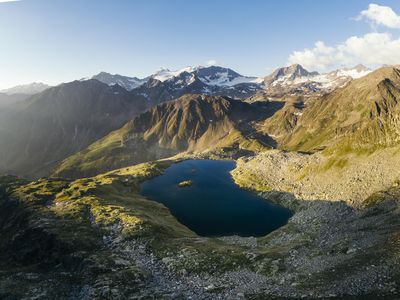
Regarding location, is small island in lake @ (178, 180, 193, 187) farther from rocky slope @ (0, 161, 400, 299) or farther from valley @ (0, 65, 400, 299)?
rocky slope @ (0, 161, 400, 299)

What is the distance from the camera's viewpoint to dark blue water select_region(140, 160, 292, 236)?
11138cm

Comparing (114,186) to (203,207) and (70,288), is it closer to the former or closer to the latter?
(203,207)

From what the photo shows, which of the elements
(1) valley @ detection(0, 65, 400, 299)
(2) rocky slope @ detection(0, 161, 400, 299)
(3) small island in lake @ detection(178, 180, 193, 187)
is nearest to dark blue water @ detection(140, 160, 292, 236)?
(1) valley @ detection(0, 65, 400, 299)

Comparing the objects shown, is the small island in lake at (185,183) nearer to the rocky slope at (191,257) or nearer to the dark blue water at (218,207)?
the dark blue water at (218,207)

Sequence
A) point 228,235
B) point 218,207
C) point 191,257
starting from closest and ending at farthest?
point 191,257
point 228,235
point 218,207

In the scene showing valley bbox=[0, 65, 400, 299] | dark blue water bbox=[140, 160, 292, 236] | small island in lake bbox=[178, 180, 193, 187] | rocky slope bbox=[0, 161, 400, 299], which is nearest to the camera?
rocky slope bbox=[0, 161, 400, 299]

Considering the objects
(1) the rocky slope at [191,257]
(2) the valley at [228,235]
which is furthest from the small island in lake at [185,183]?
(1) the rocky slope at [191,257]

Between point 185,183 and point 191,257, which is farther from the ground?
point 191,257

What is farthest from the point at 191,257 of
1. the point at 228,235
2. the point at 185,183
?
the point at 185,183

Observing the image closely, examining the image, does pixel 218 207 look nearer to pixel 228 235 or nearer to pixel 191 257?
pixel 228 235

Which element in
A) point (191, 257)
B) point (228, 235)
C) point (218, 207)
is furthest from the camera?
point (218, 207)

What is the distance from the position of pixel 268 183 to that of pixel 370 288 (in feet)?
385

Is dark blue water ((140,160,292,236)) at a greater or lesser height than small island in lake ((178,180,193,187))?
lesser

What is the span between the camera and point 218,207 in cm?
13725
